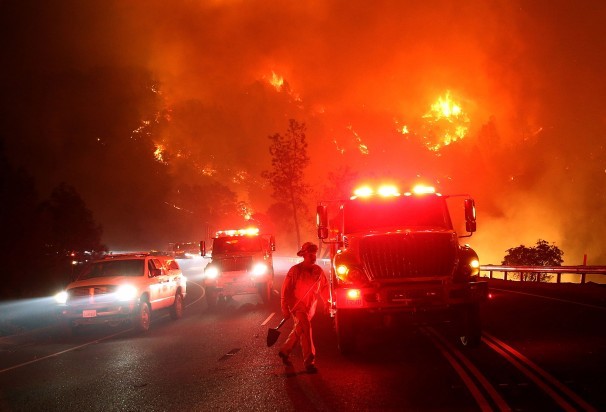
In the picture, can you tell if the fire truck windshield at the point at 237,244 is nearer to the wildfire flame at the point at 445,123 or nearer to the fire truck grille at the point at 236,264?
the fire truck grille at the point at 236,264

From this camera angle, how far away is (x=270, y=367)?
32.7 feet

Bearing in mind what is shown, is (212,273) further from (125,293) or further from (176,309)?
(125,293)

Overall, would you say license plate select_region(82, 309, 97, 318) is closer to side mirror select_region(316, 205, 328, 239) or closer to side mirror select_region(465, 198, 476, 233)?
side mirror select_region(316, 205, 328, 239)

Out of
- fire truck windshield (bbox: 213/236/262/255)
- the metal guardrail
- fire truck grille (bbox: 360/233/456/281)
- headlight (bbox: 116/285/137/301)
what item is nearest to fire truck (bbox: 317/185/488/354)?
fire truck grille (bbox: 360/233/456/281)

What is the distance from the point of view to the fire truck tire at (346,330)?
1066cm

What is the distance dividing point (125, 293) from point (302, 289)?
7.73 meters

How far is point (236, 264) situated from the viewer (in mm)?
22156

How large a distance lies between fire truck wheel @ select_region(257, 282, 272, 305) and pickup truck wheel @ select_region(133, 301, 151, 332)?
5894mm

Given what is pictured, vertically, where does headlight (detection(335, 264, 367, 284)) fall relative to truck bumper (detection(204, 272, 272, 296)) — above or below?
above

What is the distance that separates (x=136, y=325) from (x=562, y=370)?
10.8m

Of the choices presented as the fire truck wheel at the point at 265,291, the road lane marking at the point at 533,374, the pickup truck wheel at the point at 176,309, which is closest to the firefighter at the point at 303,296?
the road lane marking at the point at 533,374

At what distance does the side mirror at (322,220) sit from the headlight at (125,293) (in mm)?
6172

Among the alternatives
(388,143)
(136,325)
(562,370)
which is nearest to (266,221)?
(388,143)

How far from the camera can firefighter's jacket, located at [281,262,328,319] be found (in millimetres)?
9836
